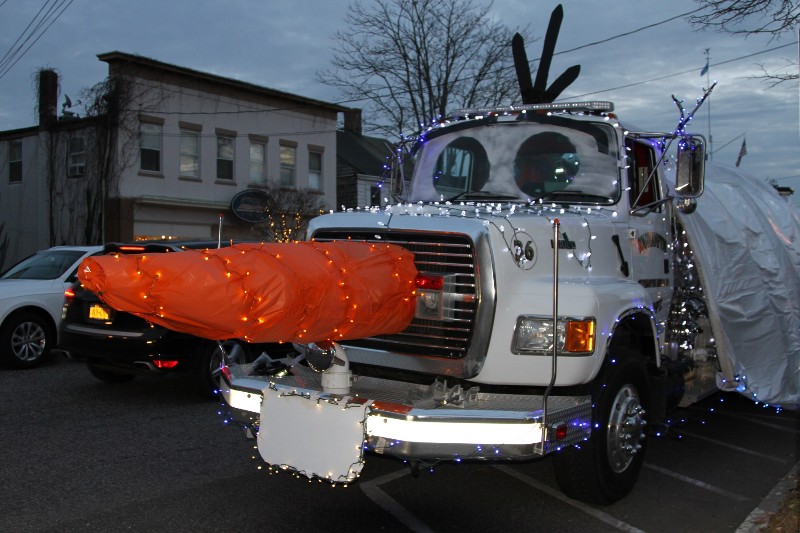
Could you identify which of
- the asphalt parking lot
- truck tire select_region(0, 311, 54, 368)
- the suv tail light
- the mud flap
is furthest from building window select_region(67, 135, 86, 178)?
the mud flap

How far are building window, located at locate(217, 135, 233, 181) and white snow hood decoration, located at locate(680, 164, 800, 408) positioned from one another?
19.5m

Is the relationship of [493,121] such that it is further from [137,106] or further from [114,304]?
[137,106]

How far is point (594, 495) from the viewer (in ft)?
15.9

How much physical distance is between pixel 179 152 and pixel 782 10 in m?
19.6

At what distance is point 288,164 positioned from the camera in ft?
90.3

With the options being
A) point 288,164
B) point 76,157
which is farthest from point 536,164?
point 288,164

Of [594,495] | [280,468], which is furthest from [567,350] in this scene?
[280,468]

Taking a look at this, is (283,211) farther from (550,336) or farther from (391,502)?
(550,336)

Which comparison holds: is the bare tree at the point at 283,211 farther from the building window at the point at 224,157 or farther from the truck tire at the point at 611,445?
the truck tire at the point at 611,445

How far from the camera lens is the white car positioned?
33.0ft

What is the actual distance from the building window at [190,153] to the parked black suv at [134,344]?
16377 millimetres

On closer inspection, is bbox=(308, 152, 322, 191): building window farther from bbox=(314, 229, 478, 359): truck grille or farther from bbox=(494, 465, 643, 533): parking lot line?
bbox=(314, 229, 478, 359): truck grille

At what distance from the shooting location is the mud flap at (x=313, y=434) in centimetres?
403

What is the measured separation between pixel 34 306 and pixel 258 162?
54.7 feet
